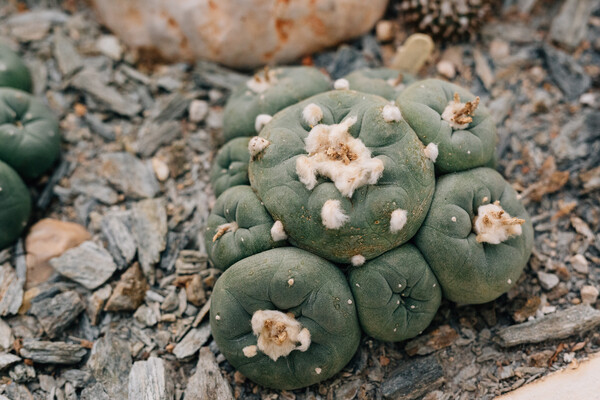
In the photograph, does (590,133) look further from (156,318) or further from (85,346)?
(85,346)

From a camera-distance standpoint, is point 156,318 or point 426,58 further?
point 426,58

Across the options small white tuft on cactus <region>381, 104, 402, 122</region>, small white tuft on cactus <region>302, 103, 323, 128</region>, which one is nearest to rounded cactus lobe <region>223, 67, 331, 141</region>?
small white tuft on cactus <region>302, 103, 323, 128</region>

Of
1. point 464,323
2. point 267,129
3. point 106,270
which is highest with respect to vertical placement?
point 267,129

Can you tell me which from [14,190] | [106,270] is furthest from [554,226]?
[14,190]

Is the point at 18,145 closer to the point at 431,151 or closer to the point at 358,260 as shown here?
the point at 358,260

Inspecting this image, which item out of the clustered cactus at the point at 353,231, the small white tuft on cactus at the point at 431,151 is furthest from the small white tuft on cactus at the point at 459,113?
the small white tuft on cactus at the point at 431,151

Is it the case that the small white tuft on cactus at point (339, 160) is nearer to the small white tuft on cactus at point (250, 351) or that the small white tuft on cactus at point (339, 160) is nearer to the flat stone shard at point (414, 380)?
the small white tuft on cactus at point (250, 351)
